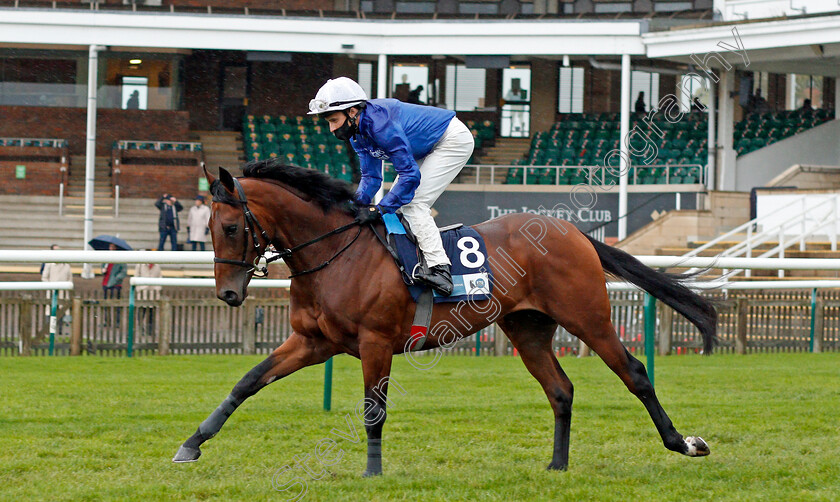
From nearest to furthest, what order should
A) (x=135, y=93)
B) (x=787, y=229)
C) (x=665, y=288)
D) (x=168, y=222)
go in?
(x=665, y=288) → (x=787, y=229) → (x=168, y=222) → (x=135, y=93)

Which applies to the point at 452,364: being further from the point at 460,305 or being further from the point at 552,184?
the point at 552,184

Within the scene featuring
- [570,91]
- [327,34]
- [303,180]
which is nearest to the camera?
[303,180]

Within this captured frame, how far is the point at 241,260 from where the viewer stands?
438 centimetres

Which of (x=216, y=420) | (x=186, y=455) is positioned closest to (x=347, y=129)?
(x=216, y=420)

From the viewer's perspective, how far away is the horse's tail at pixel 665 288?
17.1 feet

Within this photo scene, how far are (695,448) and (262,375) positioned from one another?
211 cm

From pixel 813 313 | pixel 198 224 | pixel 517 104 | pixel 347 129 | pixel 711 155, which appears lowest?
pixel 813 313

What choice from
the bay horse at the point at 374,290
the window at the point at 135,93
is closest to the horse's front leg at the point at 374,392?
the bay horse at the point at 374,290

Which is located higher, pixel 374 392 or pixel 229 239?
pixel 229 239

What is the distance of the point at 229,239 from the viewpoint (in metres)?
4.36

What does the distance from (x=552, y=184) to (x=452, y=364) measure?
36.6 ft

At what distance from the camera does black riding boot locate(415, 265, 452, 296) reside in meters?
4.57

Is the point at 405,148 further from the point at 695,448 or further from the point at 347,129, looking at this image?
the point at 695,448

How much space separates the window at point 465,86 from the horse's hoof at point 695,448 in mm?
21565
